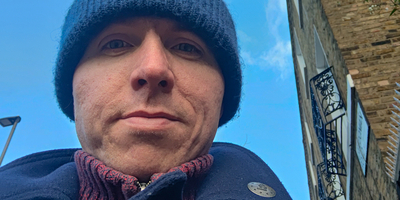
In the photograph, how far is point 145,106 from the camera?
184cm

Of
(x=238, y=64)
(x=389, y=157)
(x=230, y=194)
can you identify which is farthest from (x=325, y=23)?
(x=230, y=194)

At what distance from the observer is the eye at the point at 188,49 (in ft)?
7.45

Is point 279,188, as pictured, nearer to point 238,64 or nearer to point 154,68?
point 238,64

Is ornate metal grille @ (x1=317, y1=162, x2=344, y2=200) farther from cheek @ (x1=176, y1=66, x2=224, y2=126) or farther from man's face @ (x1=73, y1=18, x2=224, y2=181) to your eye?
man's face @ (x1=73, y1=18, x2=224, y2=181)

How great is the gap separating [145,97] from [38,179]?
1.11m

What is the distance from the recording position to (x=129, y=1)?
2.11 meters

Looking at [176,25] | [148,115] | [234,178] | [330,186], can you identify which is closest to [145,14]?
[176,25]

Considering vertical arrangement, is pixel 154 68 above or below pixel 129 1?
below

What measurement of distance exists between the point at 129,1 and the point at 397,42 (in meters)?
4.61

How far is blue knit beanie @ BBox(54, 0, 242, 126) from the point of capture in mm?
2145

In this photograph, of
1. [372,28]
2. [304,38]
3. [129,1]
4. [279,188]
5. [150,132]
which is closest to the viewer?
[150,132]

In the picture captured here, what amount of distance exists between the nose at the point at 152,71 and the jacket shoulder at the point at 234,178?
2.35 feet

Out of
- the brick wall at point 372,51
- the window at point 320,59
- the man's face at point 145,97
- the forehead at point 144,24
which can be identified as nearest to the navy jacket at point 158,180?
the man's face at point 145,97

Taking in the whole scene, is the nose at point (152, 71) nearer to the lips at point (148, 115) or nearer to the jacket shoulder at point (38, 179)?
the lips at point (148, 115)
